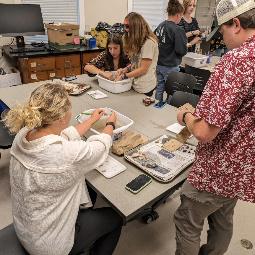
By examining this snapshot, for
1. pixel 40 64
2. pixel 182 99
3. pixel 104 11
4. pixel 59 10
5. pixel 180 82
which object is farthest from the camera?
pixel 104 11

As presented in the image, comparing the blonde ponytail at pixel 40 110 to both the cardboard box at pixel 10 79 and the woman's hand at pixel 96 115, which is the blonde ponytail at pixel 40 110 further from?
the cardboard box at pixel 10 79

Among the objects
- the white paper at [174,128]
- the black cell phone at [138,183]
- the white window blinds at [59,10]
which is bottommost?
the black cell phone at [138,183]

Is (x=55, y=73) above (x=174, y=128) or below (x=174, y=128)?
below

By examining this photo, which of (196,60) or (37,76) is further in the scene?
(37,76)

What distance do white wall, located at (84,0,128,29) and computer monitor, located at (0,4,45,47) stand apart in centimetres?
108

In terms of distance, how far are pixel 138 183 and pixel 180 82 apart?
1.69 m

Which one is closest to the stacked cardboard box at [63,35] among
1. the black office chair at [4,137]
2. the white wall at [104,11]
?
the white wall at [104,11]

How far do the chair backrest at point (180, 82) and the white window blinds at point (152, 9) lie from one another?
10.2 ft

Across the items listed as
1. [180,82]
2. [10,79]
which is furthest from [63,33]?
[180,82]

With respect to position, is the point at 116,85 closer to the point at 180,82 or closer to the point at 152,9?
the point at 180,82

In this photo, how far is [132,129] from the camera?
1760 millimetres

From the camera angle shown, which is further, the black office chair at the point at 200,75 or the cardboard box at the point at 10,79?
the cardboard box at the point at 10,79

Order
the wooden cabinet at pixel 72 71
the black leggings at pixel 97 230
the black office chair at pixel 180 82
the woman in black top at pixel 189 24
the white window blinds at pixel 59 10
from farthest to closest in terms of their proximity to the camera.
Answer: the white window blinds at pixel 59 10
the wooden cabinet at pixel 72 71
the woman in black top at pixel 189 24
the black office chair at pixel 180 82
the black leggings at pixel 97 230

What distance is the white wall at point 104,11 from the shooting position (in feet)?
14.9
